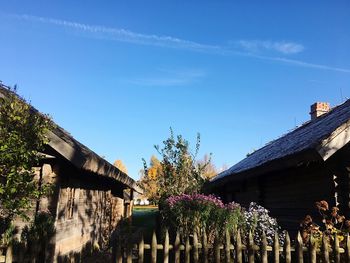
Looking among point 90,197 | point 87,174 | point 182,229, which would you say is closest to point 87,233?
point 90,197

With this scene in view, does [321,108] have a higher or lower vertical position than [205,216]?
higher

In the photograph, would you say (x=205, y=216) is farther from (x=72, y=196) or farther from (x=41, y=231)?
(x=41, y=231)

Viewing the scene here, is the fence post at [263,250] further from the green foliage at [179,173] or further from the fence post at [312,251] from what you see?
the green foliage at [179,173]

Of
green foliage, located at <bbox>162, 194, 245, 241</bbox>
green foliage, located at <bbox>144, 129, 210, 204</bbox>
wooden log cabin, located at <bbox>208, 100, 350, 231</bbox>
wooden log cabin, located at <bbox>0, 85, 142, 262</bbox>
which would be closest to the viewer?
wooden log cabin, located at <bbox>0, 85, 142, 262</bbox>

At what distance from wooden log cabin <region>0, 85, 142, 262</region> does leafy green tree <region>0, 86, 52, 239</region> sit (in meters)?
1.45

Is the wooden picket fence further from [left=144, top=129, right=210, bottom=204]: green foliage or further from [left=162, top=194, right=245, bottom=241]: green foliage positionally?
[left=144, top=129, right=210, bottom=204]: green foliage

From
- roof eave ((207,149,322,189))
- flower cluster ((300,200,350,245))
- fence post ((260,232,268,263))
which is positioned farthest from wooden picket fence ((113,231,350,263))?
roof eave ((207,149,322,189))

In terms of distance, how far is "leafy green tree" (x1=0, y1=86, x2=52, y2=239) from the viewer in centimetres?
604

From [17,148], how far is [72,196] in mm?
4721

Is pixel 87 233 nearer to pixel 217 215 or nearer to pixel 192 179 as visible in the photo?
pixel 217 215

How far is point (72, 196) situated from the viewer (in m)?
10.6

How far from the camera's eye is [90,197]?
1285cm

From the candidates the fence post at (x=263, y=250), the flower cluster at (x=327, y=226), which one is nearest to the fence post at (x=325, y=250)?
the flower cluster at (x=327, y=226)

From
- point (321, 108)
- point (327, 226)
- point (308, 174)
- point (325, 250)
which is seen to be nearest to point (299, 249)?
point (325, 250)
